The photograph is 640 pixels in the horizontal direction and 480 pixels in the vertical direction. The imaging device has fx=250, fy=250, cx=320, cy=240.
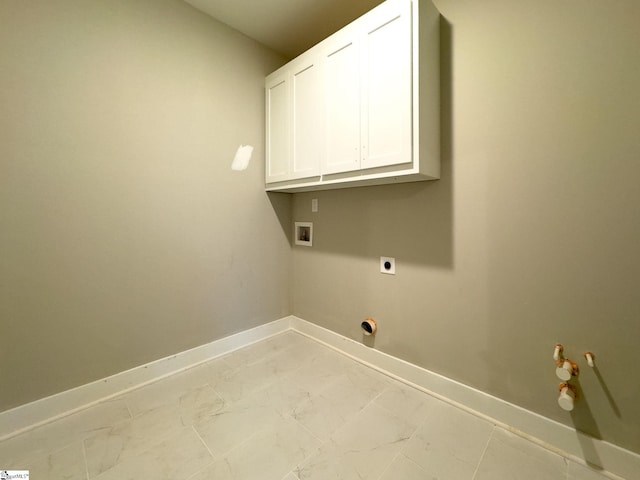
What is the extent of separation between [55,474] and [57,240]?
Result: 42.8 inches

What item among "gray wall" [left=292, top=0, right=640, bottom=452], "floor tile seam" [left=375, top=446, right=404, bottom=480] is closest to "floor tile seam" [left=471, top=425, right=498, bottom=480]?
"gray wall" [left=292, top=0, right=640, bottom=452]

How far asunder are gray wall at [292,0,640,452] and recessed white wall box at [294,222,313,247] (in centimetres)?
80

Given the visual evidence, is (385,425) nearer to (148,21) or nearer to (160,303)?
(160,303)

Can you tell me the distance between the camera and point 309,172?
1806 mm

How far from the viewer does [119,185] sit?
1.55 metres

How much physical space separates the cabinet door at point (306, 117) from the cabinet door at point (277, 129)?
0.07 meters

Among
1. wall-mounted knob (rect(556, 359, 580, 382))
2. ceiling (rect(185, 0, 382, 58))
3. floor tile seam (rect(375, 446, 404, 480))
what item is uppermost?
ceiling (rect(185, 0, 382, 58))

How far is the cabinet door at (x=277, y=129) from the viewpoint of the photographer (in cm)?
198

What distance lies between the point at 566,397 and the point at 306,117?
2.08m

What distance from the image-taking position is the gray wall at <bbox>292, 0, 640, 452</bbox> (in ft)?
3.47

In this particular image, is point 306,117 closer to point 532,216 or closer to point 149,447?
point 532,216

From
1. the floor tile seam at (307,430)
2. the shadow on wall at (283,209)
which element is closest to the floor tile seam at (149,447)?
the floor tile seam at (307,430)

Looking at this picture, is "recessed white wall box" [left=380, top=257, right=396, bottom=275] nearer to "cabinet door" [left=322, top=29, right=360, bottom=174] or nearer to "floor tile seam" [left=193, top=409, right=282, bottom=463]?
"cabinet door" [left=322, top=29, right=360, bottom=174]

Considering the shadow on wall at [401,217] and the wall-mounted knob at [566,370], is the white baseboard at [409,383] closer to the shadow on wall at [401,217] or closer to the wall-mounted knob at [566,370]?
the wall-mounted knob at [566,370]
